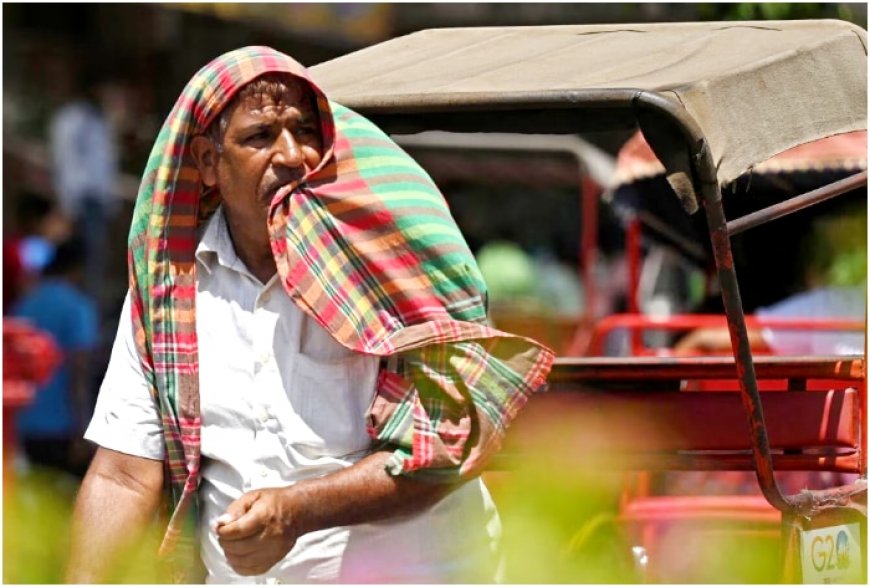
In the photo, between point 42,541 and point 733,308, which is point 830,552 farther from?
point 42,541

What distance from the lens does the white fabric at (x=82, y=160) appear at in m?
10.5

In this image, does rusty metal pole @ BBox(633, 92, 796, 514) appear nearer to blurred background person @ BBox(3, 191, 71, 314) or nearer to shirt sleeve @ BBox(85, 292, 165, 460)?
shirt sleeve @ BBox(85, 292, 165, 460)

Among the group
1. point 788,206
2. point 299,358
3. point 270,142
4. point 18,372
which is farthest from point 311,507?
point 18,372

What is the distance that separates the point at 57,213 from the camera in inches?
403

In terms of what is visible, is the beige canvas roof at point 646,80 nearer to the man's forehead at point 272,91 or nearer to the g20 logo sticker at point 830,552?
the man's forehead at point 272,91

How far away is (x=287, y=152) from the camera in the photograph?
2.67 m

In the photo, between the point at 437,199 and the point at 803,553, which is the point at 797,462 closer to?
the point at 803,553

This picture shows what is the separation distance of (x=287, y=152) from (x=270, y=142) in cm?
4

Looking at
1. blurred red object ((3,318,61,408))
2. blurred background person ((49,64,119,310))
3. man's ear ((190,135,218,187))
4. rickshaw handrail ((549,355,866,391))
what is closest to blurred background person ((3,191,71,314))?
blurred background person ((49,64,119,310))

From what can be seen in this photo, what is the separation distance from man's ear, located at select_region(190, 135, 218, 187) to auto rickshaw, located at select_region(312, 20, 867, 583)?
0.64 meters

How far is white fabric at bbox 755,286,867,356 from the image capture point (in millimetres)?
6062

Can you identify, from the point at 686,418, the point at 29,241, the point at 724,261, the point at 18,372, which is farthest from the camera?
the point at 29,241

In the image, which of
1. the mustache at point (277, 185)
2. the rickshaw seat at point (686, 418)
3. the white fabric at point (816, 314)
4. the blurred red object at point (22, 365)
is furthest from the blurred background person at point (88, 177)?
the mustache at point (277, 185)

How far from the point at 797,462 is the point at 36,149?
936 cm
